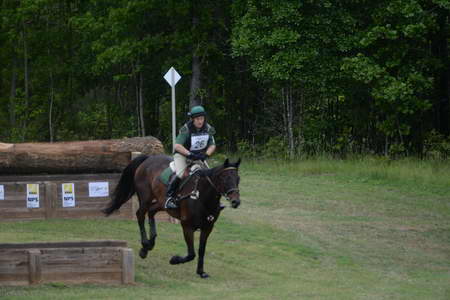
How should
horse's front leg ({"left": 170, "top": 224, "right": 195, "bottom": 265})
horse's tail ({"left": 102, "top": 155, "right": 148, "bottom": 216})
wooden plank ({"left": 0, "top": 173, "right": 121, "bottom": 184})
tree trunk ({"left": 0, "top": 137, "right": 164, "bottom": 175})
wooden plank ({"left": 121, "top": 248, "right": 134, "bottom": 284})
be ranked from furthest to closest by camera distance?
1. wooden plank ({"left": 0, "top": 173, "right": 121, "bottom": 184})
2. tree trunk ({"left": 0, "top": 137, "right": 164, "bottom": 175})
3. horse's tail ({"left": 102, "top": 155, "right": 148, "bottom": 216})
4. horse's front leg ({"left": 170, "top": 224, "right": 195, "bottom": 265})
5. wooden plank ({"left": 121, "top": 248, "right": 134, "bottom": 284})

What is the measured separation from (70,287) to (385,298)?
13.3ft

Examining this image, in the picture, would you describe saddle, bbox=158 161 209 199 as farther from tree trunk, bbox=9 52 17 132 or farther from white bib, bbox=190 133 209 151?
tree trunk, bbox=9 52 17 132

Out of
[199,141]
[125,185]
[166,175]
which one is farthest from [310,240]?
[199,141]

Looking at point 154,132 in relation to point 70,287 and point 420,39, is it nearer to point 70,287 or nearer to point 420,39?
point 420,39

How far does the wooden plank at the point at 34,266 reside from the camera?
1094 centimetres

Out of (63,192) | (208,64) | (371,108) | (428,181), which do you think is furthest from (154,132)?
(63,192)

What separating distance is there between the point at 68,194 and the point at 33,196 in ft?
2.16

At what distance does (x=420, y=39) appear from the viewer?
103 feet

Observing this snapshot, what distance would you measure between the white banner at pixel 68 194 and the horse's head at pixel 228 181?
540 centimetres

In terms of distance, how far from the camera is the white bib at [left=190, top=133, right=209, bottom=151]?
41.3ft

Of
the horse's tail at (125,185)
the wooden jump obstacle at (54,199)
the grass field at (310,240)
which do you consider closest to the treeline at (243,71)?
the grass field at (310,240)

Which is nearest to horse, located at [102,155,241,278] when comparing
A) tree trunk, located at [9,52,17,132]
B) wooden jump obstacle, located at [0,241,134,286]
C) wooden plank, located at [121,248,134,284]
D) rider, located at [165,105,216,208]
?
rider, located at [165,105,216,208]

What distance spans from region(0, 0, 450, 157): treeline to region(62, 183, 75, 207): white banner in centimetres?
1381

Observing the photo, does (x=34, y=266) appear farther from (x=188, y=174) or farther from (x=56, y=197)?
(x=56, y=197)
